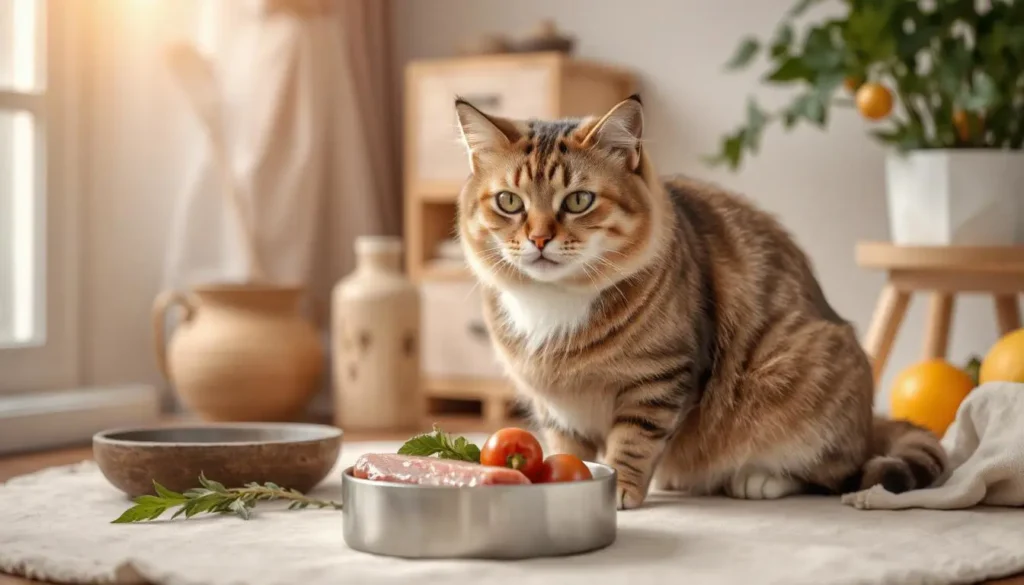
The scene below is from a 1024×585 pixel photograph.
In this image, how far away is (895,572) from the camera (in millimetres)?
1348

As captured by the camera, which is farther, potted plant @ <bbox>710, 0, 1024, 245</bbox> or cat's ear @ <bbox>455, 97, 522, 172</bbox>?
potted plant @ <bbox>710, 0, 1024, 245</bbox>

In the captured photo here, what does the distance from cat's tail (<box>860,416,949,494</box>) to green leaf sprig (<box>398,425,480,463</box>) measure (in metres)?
0.64

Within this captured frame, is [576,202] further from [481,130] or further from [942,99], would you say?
[942,99]

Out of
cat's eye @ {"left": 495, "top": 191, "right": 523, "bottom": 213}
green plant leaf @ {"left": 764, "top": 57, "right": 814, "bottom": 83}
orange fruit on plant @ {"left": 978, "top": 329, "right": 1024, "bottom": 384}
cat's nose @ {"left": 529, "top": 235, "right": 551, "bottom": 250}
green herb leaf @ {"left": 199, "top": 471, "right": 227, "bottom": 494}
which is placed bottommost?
green herb leaf @ {"left": 199, "top": 471, "right": 227, "bottom": 494}

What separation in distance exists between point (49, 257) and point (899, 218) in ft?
6.47

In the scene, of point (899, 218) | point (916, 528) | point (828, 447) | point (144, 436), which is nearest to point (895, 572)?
point (916, 528)

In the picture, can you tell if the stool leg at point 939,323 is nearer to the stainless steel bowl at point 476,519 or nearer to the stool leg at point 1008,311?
the stool leg at point 1008,311

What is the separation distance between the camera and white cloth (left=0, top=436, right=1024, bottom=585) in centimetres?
133

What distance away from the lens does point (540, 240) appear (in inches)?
63.8

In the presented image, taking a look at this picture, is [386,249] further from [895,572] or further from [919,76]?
[895,572]

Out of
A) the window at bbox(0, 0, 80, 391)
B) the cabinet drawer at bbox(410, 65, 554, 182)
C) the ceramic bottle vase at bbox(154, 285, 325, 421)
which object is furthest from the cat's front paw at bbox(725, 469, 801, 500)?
the window at bbox(0, 0, 80, 391)

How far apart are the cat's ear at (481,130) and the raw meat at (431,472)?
0.47 m

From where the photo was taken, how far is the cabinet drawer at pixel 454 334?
3264 mm

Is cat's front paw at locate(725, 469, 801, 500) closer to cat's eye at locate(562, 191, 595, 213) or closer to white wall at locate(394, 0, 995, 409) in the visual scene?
cat's eye at locate(562, 191, 595, 213)
